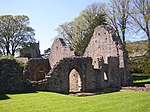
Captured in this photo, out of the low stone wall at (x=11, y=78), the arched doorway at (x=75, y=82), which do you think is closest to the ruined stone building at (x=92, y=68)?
the arched doorway at (x=75, y=82)

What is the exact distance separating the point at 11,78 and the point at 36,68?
31.5 feet

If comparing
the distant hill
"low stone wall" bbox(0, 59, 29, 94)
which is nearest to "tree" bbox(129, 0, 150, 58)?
the distant hill

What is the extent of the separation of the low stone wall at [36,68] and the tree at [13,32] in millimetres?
18464

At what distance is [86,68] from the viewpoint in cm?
2591

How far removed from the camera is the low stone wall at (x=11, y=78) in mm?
21031

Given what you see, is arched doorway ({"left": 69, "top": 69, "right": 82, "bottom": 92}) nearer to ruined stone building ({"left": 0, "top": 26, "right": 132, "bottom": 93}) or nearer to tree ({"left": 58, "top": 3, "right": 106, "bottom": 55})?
ruined stone building ({"left": 0, "top": 26, "right": 132, "bottom": 93})

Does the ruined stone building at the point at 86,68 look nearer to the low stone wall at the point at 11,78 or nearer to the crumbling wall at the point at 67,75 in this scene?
the crumbling wall at the point at 67,75

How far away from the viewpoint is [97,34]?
110 ft

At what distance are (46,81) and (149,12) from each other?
19.2m

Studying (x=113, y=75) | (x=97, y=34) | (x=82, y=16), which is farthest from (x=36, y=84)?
(x=82, y=16)

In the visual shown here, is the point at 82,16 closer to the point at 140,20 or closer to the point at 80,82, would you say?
the point at 140,20

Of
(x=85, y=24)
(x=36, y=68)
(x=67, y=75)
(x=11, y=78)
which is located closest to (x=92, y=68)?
(x=67, y=75)

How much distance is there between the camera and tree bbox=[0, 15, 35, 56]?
48594 mm

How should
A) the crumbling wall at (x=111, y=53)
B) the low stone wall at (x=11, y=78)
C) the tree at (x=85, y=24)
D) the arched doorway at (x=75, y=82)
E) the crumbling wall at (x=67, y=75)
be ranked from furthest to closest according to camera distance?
the tree at (x=85, y=24) < the crumbling wall at (x=111, y=53) < the arched doorway at (x=75, y=82) < the crumbling wall at (x=67, y=75) < the low stone wall at (x=11, y=78)
